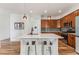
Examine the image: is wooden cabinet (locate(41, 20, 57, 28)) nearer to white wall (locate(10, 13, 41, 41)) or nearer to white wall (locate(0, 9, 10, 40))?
white wall (locate(10, 13, 41, 41))

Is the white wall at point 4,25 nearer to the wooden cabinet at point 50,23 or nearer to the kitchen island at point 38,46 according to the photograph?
the wooden cabinet at point 50,23

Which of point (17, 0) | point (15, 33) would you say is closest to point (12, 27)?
point (15, 33)

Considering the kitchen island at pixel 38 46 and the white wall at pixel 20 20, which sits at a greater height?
the white wall at pixel 20 20

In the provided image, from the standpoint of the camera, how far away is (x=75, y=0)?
2.74m

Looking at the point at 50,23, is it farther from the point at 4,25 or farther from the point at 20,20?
the point at 4,25

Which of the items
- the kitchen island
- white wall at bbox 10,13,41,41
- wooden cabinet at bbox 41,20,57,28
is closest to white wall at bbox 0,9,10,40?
white wall at bbox 10,13,41,41

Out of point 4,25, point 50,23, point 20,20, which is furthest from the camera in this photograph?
point 50,23

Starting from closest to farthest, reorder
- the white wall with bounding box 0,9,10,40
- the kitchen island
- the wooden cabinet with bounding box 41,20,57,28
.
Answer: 1. the kitchen island
2. the white wall with bounding box 0,9,10,40
3. the wooden cabinet with bounding box 41,20,57,28

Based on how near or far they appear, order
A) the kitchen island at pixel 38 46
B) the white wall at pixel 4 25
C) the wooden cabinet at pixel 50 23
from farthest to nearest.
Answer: the wooden cabinet at pixel 50 23, the white wall at pixel 4 25, the kitchen island at pixel 38 46

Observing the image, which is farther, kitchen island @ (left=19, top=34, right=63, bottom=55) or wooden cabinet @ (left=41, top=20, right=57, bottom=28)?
wooden cabinet @ (left=41, top=20, right=57, bottom=28)

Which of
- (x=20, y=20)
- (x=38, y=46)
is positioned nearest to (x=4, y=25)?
(x=20, y=20)

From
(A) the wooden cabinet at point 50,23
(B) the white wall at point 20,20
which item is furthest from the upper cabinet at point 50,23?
(B) the white wall at point 20,20

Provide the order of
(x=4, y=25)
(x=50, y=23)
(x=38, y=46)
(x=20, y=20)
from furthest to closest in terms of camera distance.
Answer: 1. (x=50, y=23)
2. (x=4, y=25)
3. (x=20, y=20)
4. (x=38, y=46)

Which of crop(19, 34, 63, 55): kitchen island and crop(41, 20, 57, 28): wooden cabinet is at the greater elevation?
crop(41, 20, 57, 28): wooden cabinet
